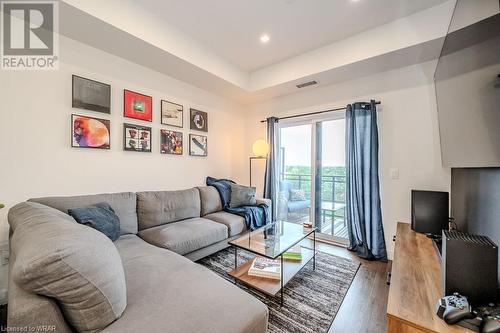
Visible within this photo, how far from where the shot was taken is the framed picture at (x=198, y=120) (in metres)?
3.37

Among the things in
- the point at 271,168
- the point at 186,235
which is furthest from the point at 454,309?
the point at 271,168

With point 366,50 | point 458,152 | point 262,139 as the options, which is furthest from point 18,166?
point 366,50

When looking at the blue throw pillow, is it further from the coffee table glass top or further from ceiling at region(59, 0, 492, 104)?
ceiling at region(59, 0, 492, 104)

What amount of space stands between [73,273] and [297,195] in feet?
10.9

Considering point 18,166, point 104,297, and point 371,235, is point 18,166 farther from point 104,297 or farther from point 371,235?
point 371,235

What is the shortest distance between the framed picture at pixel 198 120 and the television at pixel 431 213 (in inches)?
120

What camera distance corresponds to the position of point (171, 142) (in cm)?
308

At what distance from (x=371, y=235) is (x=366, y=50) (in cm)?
228

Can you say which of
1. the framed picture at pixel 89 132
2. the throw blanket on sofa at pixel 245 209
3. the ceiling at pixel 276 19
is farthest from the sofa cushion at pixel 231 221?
→ the ceiling at pixel 276 19

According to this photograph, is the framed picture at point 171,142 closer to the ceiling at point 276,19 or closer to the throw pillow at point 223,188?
the throw pillow at point 223,188

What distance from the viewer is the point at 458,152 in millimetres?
1425

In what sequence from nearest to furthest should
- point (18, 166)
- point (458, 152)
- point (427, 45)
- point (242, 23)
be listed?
1. point (458, 152)
2. point (18, 166)
3. point (427, 45)
4. point (242, 23)

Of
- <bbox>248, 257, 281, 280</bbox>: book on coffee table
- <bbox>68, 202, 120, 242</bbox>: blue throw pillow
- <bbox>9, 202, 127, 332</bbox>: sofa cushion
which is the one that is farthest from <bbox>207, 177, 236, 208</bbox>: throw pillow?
<bbox>9, 202, 127, 332</bbox>: sofa cushion

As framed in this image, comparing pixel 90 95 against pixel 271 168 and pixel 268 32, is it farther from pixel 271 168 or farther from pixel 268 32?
pixel 271 168
